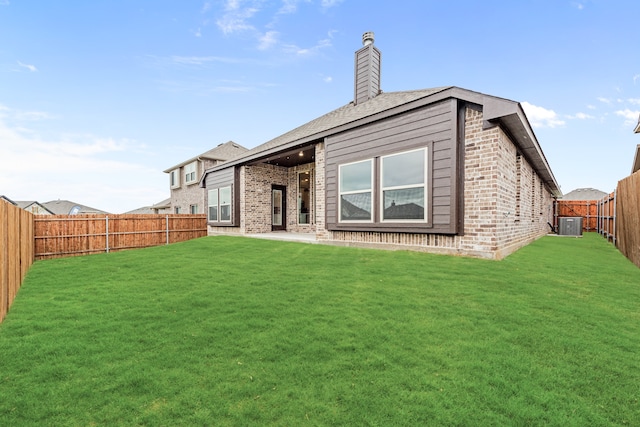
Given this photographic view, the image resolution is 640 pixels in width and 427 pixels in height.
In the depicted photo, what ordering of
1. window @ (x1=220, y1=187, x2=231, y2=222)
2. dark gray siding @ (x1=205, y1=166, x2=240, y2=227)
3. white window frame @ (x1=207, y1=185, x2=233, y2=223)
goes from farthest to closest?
window @ (x1=220, y1=187, x2=231, y2=222) < white window frame @ (x1=207, y1=185, x2=233, y2=223) < dark gray siding @ (x1=205, y1=166, x2=240, y2=227)

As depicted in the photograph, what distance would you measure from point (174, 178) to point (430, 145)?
28162 millimetres

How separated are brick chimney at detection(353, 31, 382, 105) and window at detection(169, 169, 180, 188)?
74.0 feet

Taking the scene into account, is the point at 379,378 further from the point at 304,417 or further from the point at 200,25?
the point at 200,25

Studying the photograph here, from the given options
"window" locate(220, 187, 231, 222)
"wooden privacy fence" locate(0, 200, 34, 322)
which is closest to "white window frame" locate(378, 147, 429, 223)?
"wooden privacy fence" locate(0, 200, 34, 322)

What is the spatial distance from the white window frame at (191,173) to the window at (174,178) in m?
1.48

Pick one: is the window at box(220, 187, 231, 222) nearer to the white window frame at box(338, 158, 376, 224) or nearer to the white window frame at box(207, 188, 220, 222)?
the white window frame at box(207, 188, 220, 222)

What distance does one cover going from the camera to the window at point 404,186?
666cm

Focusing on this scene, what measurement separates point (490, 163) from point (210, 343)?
5955 mm

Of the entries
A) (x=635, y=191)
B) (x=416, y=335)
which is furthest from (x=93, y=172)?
(x=635, y=191)

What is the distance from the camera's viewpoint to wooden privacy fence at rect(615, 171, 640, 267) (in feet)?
21.1

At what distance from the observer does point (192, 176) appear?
2589cm

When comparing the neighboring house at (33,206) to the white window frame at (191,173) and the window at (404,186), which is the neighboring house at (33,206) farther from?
the window at (404,186)

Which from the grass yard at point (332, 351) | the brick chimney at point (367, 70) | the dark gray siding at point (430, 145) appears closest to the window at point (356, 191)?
the dark gray siding at point (430, 145)

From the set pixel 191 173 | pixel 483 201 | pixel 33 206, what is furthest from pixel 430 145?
pixel 33 206
